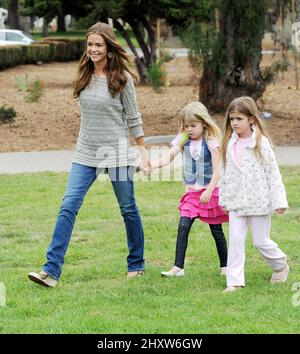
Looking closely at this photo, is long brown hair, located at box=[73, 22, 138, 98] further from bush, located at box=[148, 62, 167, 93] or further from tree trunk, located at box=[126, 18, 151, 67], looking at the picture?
tree trunk, located at box=[126, 18, 151, 67]

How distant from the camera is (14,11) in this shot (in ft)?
182

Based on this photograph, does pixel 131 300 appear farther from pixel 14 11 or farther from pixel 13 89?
pixel 14 11

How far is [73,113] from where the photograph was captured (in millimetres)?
18422

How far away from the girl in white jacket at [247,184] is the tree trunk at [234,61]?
348 inches

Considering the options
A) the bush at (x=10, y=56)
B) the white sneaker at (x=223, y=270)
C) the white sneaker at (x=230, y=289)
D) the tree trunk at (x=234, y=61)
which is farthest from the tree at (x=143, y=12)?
the white sneaker at (x=230, y=289)

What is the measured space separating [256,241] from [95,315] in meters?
1.33

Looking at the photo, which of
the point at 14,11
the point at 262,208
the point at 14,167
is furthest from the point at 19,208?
the point at 14,11

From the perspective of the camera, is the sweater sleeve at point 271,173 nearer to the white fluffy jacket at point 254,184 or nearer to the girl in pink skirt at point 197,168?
the white fluffy jacket at point 254,184

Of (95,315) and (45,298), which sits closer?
(95,315)

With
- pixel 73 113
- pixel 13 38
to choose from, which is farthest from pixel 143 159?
pixel 13 38
